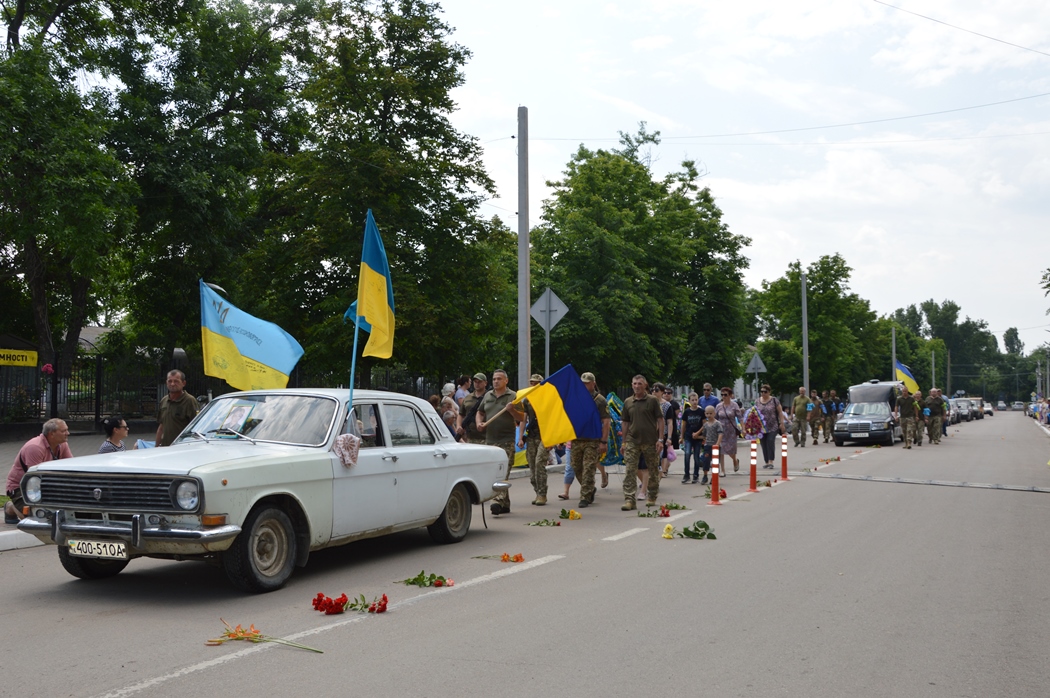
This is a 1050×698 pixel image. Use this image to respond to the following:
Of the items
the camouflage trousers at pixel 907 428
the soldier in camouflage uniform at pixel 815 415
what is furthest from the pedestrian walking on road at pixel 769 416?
the soldier in camouflage uniform at pixel 815 415

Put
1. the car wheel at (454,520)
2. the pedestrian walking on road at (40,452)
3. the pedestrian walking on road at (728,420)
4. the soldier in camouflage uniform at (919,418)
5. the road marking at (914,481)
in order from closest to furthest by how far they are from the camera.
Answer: the pedestrian walking on road at (40,452)
the car wheel at (454,520)
the road marking at (914,481)
the pedestrian walking on road at (728,420)
the soldier in camouflage uniform at (919,418)

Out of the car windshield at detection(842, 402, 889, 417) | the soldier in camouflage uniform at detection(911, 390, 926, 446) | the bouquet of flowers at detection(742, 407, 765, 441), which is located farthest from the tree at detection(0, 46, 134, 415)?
the soldier in camouflage uniform at detection(911, 390, 926, 446)

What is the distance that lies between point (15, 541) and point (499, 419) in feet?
18.9

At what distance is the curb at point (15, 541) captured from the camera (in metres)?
9.86

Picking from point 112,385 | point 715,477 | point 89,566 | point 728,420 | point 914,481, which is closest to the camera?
point 89,566

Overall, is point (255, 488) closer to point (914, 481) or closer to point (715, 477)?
point (715, 477)

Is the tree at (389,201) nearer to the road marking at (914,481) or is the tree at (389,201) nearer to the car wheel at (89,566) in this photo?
the road marking at (914,481)

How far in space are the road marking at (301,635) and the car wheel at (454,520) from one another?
1236 mm

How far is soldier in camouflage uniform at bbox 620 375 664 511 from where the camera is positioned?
13258mm

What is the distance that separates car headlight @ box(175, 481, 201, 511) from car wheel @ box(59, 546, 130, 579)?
122 cm

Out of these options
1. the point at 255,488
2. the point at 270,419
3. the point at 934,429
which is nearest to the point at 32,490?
the point at 255,488

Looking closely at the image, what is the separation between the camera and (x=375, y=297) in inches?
411

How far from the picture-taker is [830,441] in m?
36.2

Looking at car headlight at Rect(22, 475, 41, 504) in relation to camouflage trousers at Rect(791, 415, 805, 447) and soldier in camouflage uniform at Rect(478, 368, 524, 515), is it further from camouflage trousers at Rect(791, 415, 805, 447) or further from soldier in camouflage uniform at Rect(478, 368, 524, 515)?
camouflage trousers at Rect(791, 415, 805, 447)
